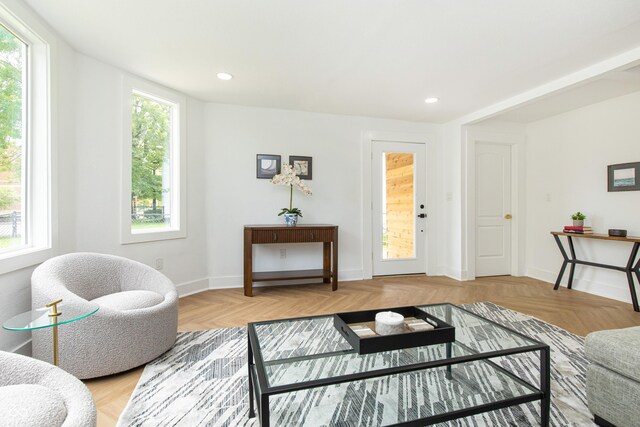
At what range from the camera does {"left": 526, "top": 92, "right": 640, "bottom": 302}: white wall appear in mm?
3537

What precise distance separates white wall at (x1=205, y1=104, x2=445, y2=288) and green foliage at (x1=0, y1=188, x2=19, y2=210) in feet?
6.38

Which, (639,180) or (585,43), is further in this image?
(639,180)

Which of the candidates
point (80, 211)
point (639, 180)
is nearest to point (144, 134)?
point (80, 211)

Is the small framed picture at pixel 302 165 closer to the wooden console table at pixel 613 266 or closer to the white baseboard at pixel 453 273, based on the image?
the white baseboard at pixel 453 273

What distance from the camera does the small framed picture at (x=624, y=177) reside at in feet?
11.2

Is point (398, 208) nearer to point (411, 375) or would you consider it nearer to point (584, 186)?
point (584, 186)

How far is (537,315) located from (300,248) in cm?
270

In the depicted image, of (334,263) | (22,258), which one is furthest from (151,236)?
(334,263)

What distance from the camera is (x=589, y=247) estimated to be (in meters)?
3.90

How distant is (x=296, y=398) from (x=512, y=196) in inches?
178

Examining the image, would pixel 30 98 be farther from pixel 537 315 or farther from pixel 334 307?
pixel 537 315

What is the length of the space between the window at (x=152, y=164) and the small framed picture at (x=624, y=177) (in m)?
5.01

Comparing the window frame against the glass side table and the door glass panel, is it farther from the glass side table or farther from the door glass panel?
the door glass panel

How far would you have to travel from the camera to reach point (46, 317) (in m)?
1.46
